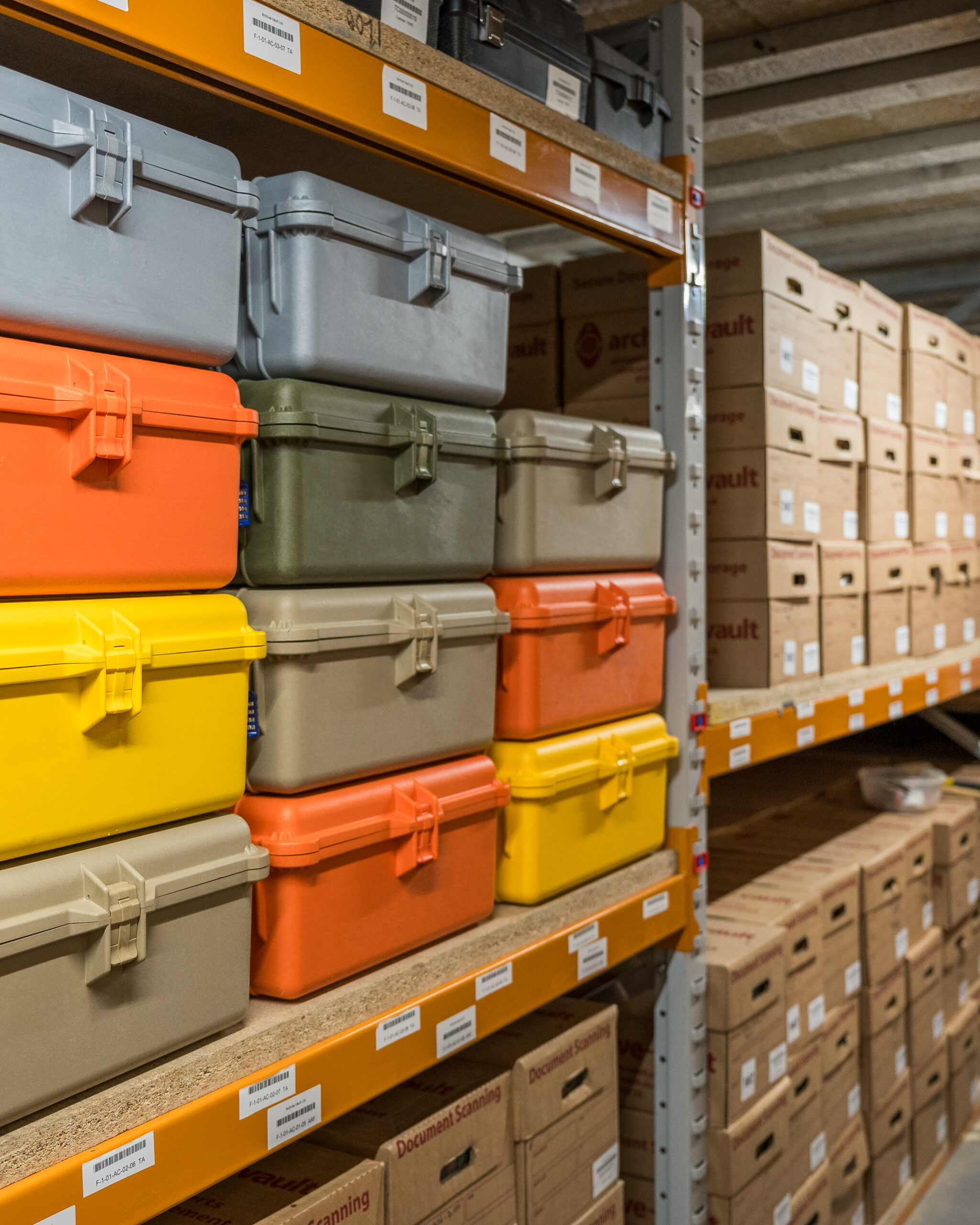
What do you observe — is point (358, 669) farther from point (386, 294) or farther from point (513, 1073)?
point (513, 1073)

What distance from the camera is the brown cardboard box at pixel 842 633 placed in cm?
302

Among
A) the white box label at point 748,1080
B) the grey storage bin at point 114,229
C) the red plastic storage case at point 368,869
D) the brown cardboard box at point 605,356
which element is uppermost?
the brown cardboard box at point 605,356

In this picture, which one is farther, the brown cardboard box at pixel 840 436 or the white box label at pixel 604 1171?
the brown cardboard box at pixel 840 436

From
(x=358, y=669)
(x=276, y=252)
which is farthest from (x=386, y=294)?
(x=358, y=669)

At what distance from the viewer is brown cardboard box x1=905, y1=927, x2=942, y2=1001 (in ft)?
11.7

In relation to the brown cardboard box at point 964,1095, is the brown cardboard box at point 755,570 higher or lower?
higher

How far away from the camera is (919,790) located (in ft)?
13.4

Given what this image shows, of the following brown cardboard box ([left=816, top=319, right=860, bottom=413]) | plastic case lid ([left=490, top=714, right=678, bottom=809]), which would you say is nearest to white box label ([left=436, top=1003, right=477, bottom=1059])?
plastic case lid ([left=490, top=714, right=678, bottom=809])

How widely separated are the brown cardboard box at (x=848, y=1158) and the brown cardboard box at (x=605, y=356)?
6.91 feet

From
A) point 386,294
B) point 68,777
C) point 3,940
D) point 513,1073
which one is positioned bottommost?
point 513,1073

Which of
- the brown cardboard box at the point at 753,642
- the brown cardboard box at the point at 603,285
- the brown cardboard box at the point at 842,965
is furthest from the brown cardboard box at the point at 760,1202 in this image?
the brown cardboard box at the point at 603,285

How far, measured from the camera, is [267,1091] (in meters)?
1.39

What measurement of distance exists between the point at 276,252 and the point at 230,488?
1.11 feet

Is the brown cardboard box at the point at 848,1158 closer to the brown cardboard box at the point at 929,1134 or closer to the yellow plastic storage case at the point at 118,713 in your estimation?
the brown cardboard box at the point at 929,1134
